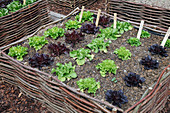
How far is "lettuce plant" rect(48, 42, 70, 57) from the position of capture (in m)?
4.13

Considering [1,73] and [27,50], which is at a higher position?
[27,50]

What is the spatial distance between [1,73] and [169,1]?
5.15m

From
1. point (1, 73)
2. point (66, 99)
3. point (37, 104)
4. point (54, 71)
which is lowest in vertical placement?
point (37, 104)

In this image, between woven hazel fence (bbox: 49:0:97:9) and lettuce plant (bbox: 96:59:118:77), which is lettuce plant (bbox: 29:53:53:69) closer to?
lettuce plant (bbox: 96:59:118:77)

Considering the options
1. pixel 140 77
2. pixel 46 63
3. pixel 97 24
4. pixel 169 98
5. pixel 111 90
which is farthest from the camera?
pixel 97 24

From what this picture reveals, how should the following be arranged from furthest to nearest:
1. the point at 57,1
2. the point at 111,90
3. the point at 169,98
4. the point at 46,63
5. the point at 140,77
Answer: the point at 57,1 → the point at 169,98 → the point at 46,63 → the point at 140,77 → the point at 111,90

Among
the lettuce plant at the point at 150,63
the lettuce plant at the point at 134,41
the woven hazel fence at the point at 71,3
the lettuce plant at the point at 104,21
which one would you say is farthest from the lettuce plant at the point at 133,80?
the woven hazel fence at the point at 71,3

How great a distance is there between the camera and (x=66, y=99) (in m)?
3.30

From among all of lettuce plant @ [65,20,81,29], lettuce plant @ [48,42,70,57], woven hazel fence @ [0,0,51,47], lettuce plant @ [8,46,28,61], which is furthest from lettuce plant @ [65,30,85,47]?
woven hazel fence @ [0,0,51,47]

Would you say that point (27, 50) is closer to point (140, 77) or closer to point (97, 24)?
point (97, 24)

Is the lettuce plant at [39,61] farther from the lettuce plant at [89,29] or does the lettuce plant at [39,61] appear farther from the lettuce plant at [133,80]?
the lettuce plant at [133,80]

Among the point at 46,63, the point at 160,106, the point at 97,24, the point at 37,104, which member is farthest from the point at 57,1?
the point at 160,106

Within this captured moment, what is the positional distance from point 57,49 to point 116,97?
1.84 metres

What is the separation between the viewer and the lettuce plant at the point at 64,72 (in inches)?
140
